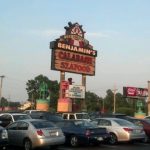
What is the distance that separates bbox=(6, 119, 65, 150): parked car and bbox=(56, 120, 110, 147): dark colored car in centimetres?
183

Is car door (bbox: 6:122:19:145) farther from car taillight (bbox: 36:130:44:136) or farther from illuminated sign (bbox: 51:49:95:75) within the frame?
illuminated sign (bbox: 51:49:95:75)

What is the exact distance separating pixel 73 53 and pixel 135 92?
30.6 meters

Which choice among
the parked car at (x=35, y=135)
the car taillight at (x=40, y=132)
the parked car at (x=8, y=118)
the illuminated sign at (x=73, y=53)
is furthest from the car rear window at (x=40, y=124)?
the illuminated sign at (x=73, y=53)

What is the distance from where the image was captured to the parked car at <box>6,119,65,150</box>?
17922mm

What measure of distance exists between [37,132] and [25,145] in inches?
41.4

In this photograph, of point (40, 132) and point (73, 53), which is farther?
point (73, 53)

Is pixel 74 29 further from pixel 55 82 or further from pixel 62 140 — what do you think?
pixel 55 82

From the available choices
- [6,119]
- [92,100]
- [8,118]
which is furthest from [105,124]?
[92,100]

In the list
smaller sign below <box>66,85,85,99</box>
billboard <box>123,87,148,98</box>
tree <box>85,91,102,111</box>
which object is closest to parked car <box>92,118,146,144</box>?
smaller sign below <box>66,85,85,99</box>

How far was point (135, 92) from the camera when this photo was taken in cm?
7369

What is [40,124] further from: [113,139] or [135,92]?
[135,92]

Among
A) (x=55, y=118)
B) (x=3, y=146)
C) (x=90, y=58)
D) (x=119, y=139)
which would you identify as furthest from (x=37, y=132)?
(x=90, y=58)

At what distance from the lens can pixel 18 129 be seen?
62.5 feet

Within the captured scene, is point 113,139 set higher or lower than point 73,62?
lower
